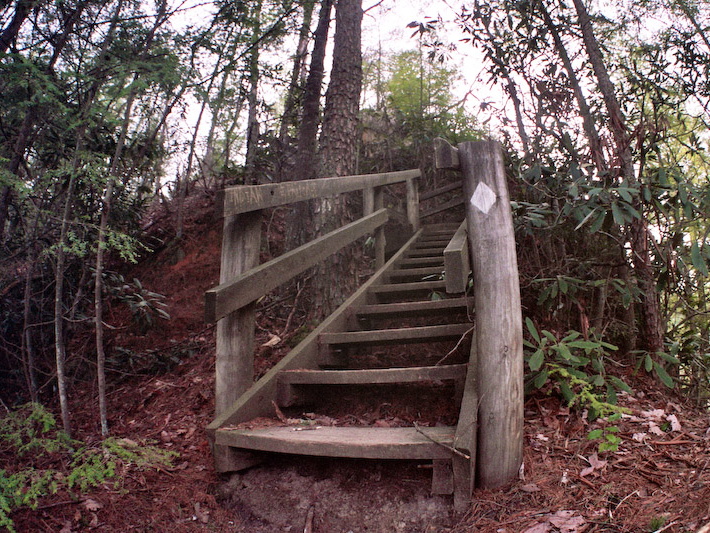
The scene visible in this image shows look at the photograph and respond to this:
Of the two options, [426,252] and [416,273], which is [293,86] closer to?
[426,252]

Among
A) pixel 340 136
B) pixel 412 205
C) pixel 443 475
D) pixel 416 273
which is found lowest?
pixel 443 475

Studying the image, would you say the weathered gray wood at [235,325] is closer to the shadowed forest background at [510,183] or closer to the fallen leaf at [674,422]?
the shadowed forest background at [510,183]

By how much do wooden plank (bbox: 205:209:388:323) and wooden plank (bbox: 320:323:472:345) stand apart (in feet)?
1.83

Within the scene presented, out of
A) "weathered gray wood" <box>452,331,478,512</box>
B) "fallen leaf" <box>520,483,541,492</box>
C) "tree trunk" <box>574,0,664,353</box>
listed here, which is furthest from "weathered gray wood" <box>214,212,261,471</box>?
"tree trunk" <box>574,0,664,353</box>

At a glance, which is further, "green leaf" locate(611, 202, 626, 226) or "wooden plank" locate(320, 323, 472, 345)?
"wooden plank" locate(320, 323, 472, 345)

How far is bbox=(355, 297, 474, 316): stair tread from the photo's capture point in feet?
12.1

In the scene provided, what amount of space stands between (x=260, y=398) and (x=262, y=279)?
0.66 m

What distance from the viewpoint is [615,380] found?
2801mm

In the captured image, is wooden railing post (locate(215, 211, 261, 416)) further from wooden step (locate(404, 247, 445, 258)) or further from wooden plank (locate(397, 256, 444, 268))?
wooden step (locate(404, 247, 445, 258))

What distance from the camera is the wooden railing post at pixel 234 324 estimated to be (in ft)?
8.76

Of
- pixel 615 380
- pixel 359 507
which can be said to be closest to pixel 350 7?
pixel 615 380

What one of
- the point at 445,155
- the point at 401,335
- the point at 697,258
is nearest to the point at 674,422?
the point at 697,258

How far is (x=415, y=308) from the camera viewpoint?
151 inches

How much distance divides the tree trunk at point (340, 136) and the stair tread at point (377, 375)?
204cm
